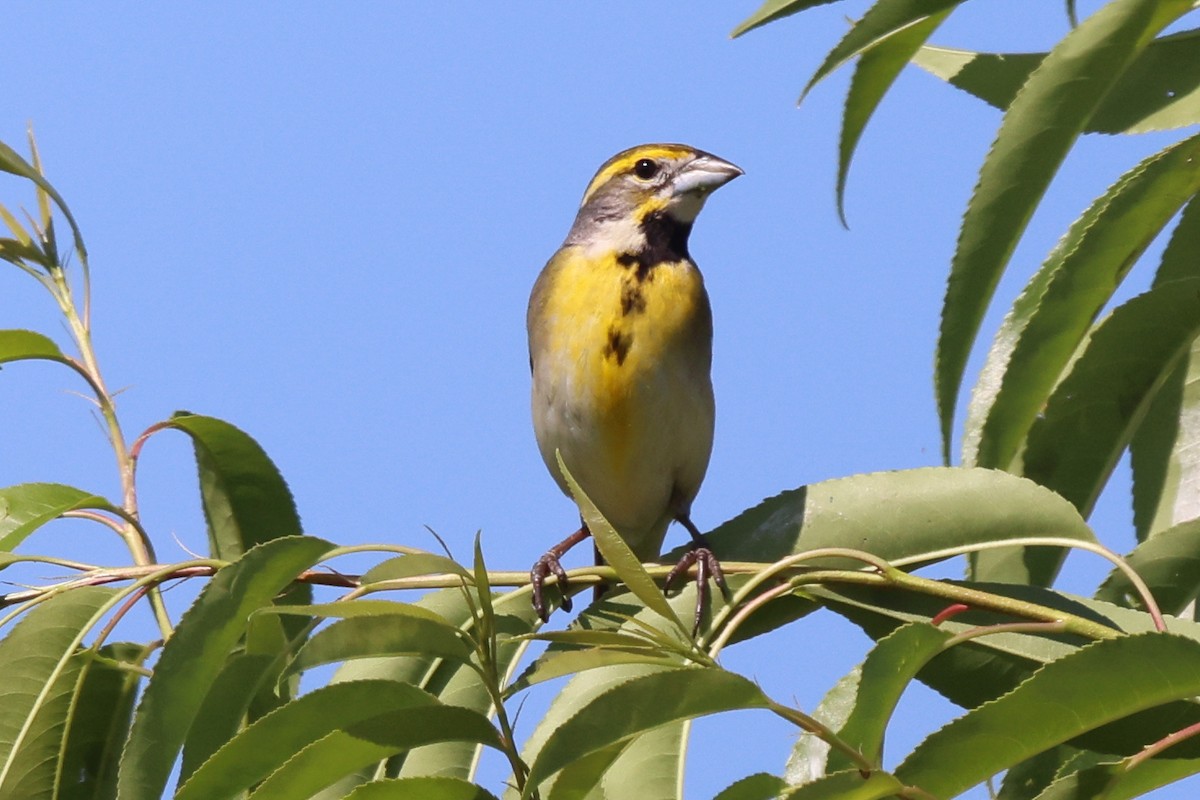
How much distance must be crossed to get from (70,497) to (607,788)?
3.81 ft

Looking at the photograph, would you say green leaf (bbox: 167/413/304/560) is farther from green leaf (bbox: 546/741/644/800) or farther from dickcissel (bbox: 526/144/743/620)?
green leaf (bbox: 546/741/644/800)

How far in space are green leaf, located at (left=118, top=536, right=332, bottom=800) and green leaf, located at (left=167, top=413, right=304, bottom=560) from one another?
0.90m

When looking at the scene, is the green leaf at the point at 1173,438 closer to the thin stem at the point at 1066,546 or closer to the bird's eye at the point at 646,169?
the thin stem at the point at 1066,546

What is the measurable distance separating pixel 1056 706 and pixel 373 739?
860 millimetres

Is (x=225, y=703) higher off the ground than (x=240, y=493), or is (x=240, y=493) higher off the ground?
(x=240, y=493)

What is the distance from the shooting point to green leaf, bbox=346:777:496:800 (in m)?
2.06

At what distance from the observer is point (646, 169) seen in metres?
5.48

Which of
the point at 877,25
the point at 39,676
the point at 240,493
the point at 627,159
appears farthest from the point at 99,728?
the point at 627,159

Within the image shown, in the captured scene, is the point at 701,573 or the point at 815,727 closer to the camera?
the point at 815,727

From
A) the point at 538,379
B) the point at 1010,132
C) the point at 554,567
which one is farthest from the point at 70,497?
the point at 538,379

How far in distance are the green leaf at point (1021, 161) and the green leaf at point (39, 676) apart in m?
1.51

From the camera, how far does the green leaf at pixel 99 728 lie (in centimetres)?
295

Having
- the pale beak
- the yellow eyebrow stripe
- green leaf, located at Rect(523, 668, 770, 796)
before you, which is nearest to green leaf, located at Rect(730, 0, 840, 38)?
green leaf, located at Rect(523, 668, 770, 796)

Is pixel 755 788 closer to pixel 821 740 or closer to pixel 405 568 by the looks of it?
pixel 821 740
